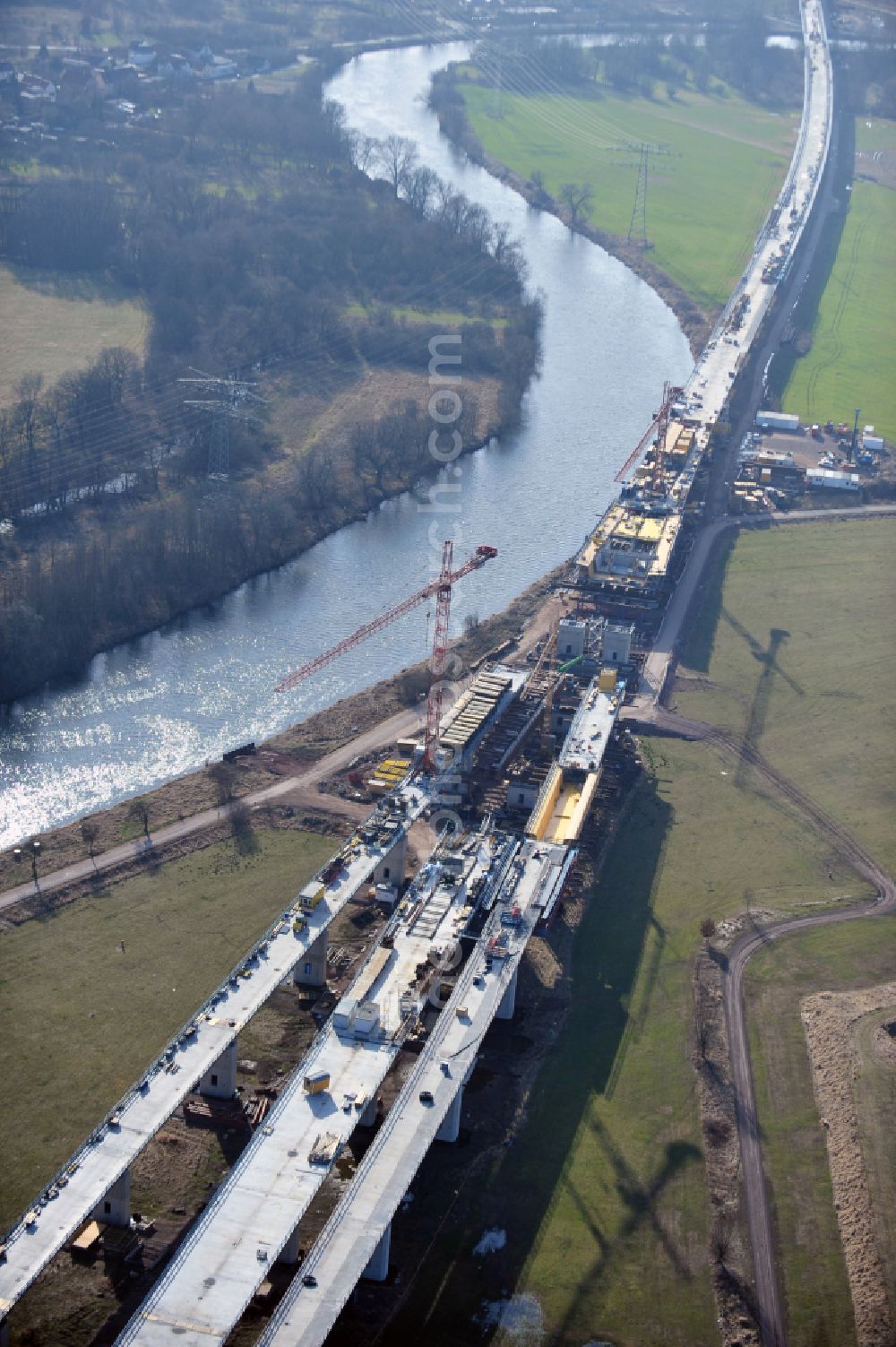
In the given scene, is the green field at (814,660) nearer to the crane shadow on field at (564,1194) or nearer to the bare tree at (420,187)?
the crane shadow on field at (564,1194)

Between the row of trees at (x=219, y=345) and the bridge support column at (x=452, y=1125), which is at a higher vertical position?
the row of trees at (x=219, y=345)

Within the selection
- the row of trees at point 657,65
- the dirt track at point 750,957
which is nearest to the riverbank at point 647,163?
the row of trees at point 657,65

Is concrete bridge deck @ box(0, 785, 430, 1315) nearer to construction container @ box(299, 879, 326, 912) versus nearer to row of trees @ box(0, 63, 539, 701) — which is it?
construction container @ box(299, 879, 326, 912)

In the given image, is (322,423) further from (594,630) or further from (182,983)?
(182,983)

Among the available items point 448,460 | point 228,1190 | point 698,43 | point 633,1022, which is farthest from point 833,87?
point 228,1190

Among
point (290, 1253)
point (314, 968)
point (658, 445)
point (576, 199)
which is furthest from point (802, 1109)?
point (576, 199)
